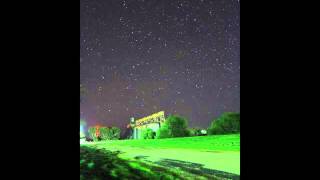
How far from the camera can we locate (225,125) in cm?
667

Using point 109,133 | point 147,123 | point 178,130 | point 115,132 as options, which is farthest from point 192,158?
point 109,133

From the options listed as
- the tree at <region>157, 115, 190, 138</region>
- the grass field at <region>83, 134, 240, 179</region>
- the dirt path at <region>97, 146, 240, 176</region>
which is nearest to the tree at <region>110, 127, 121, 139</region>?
the grass field at <region>83, 134, 240, 179</region>

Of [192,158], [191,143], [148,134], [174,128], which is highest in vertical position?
[174,128]

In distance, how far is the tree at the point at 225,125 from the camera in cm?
638

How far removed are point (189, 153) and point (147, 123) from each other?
1563 mm

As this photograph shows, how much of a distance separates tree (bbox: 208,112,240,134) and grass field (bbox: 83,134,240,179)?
15 centimetres

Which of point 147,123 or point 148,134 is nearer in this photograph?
point 147,123

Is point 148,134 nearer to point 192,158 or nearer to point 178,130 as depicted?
point 178,130

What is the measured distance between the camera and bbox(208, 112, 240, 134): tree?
6375 mm

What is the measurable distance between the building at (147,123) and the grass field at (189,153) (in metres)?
0.40

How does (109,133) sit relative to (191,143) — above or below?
above

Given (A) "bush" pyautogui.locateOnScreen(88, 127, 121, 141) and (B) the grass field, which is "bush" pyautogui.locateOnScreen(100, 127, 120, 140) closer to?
(A) "bush" pyautogui.locateOnScreen(88, 127, 121, 141)

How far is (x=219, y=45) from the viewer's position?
538cm
